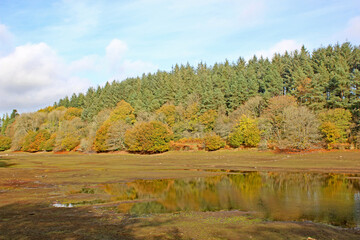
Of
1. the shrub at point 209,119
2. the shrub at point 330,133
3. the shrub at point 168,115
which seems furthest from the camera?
the shrub at point 168,115

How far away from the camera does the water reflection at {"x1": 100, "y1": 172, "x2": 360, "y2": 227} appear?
2092 centimetres

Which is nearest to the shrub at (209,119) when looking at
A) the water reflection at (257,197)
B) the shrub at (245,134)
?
the shrub at (245,134)

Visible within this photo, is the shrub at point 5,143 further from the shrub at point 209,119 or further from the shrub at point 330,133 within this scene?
the shrub at point 330,133

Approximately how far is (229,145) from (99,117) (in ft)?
234

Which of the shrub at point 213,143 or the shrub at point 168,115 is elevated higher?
the shrub at point 168,115

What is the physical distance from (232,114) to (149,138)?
31528 millimetres

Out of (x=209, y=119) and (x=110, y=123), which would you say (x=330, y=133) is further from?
(x=110, y=123)

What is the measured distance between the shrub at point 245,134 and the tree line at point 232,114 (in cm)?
31

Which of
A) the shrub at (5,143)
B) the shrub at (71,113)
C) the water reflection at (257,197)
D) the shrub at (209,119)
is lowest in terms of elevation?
the water reflection at (257,197)

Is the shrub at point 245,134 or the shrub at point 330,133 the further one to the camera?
the shrub at point 245,134

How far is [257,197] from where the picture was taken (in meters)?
26.9

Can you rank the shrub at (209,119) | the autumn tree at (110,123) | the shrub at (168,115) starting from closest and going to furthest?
the shrub at (209,119), the autumn tree at (110,123), the shrub at (168,115)

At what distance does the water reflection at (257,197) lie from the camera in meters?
20.9

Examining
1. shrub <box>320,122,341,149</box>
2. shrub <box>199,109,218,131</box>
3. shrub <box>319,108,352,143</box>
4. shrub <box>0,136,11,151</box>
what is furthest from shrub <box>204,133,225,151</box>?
shrub <box>0,136,11,151</box>
